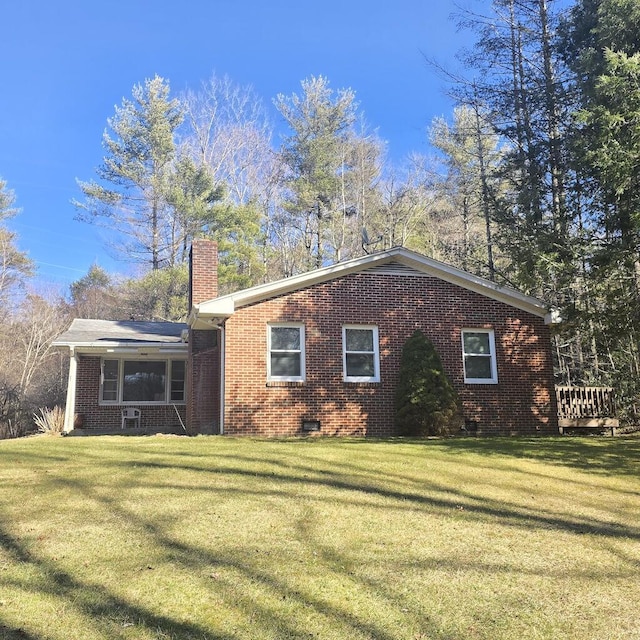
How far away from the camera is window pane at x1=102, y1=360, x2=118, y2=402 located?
16.8 meters

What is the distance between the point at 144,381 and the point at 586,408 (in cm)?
1248

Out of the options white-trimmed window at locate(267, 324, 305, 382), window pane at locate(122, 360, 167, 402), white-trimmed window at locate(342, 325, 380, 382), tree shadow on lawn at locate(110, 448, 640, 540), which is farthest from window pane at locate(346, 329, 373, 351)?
window pane at locate(122, 360, 167, 402)

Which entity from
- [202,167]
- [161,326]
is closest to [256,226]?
[202,167]

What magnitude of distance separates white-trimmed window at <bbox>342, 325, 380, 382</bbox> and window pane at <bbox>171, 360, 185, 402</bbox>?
6.32 m

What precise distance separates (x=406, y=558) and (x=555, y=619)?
124 centimetres

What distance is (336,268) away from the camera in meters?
13.4

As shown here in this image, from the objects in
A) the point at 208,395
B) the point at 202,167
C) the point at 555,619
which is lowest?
the point at 555,619

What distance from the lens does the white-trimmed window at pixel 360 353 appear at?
1342 centimetres

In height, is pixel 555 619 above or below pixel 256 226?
below

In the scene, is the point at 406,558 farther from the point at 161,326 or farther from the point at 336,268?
the point at 161,326

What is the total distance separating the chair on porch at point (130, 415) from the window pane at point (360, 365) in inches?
275

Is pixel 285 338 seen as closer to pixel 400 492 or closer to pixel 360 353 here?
pixel 360 353

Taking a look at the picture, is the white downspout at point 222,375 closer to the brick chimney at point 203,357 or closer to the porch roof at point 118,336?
the brick chimney at point 203,357

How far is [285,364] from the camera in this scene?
43.3ft
